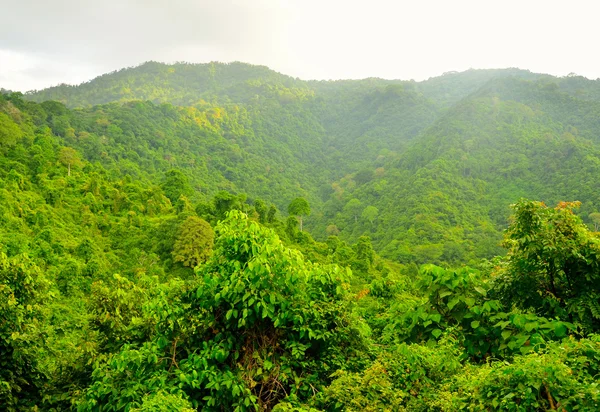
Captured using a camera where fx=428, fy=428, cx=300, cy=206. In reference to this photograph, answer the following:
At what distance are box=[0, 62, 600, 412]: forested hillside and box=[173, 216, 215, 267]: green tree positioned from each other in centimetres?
11

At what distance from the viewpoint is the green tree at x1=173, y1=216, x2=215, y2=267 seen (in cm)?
2147

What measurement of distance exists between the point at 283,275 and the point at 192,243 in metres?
18.2

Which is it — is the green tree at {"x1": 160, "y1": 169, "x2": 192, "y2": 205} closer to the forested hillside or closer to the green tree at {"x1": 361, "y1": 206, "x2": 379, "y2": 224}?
the forested hillside

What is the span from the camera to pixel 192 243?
858 inches

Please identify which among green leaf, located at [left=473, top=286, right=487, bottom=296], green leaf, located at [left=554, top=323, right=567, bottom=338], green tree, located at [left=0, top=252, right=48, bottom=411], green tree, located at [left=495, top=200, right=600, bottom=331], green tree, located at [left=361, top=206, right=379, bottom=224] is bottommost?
green tree, located at [left=361, top=206, right=379, bottom=224]

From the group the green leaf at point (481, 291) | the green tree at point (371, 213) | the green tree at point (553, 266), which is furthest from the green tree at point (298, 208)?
the green tree at point (553, 266)

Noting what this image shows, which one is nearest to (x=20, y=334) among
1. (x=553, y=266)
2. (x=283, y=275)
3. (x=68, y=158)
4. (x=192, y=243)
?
(x=283, y=275)

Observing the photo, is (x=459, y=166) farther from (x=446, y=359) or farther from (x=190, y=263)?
(x=446, y=359)

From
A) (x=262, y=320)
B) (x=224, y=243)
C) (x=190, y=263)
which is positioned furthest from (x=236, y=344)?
(x=190, y=263)

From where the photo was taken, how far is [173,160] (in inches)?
2249

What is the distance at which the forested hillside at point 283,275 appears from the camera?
12.5 feet

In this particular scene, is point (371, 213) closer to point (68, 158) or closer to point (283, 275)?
point (68, 158)

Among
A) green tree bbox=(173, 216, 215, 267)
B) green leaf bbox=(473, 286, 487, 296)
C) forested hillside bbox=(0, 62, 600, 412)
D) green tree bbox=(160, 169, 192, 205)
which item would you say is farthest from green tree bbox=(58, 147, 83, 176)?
green leaf bbox=(473, 286, 487, 296)

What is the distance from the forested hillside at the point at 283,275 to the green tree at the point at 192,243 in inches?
4.4
